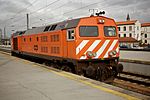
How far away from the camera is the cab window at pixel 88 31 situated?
10.7 metres

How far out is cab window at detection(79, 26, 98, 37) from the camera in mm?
10662

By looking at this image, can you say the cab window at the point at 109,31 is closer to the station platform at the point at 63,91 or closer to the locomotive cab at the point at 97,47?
the locomotive cab at the point at 97,47

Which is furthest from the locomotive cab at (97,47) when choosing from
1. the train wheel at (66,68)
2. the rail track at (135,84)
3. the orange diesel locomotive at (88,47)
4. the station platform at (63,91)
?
the station platform at (63,91)

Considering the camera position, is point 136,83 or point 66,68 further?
point 136,83

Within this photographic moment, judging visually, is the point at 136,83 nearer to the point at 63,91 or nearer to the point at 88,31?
the point at 88,31

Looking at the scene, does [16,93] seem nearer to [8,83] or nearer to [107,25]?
[8,83]

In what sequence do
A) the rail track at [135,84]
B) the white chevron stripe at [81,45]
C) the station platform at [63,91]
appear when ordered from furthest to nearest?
1. the white chevron stripe at [81,45]
2. the rail track at [135,84]
3. the station platform at [63,91]

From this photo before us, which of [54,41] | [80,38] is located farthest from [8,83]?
[54,41]

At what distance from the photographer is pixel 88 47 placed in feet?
35.2

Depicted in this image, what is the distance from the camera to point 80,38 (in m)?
10.5

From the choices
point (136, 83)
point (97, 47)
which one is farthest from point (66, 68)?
point (136, 83)

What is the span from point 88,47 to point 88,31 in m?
0.85

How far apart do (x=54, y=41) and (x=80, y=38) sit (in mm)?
2664

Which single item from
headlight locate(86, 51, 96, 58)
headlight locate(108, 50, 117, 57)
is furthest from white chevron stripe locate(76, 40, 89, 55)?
headlight locate(108, 50, 117, 57)
